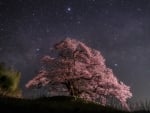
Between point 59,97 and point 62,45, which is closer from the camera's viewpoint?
point 59,97

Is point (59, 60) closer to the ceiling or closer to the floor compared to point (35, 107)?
closer to the ceiling

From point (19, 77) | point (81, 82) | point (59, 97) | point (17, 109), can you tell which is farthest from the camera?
point (81, 82)

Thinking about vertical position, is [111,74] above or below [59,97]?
above

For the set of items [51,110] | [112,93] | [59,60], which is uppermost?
[59,60]

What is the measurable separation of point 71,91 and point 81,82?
1847mm

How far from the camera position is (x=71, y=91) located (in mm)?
33844

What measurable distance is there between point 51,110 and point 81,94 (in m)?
18.9

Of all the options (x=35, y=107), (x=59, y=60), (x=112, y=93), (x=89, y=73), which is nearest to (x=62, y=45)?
(x=59, y=60)

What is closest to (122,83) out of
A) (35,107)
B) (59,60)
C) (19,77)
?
(59,60)

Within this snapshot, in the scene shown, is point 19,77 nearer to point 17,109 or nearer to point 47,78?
point 47,78

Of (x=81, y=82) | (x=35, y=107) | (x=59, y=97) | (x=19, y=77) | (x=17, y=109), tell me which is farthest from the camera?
(x=81, y=82)

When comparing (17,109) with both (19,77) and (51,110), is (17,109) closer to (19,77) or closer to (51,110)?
(51,110)

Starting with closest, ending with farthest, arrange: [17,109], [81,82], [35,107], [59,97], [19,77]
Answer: [17,109]
[35,107]
[59,97]
[19,77]
[81,82]

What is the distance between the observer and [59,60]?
35.5 metres
